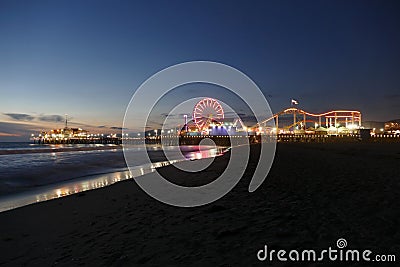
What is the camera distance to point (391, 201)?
4.46 meters

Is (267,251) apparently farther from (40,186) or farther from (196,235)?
(40,186)

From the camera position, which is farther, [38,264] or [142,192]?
[142,192]

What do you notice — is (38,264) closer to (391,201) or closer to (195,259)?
(195,259)

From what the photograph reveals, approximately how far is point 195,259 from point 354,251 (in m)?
1.77

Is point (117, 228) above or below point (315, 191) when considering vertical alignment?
below

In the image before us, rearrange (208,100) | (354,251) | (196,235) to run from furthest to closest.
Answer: (208,100) < (196,235) < (354,251)

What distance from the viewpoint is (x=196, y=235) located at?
3.84m

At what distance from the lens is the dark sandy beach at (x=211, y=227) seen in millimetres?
3129

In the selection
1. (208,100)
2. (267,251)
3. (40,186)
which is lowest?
(40,186)

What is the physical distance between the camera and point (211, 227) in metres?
4.11

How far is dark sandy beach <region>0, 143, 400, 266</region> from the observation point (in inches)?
123

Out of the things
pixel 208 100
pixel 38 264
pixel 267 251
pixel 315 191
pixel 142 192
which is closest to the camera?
pixel 267 251

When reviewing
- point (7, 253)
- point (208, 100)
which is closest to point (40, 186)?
point (7, 253)

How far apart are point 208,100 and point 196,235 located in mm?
82254
